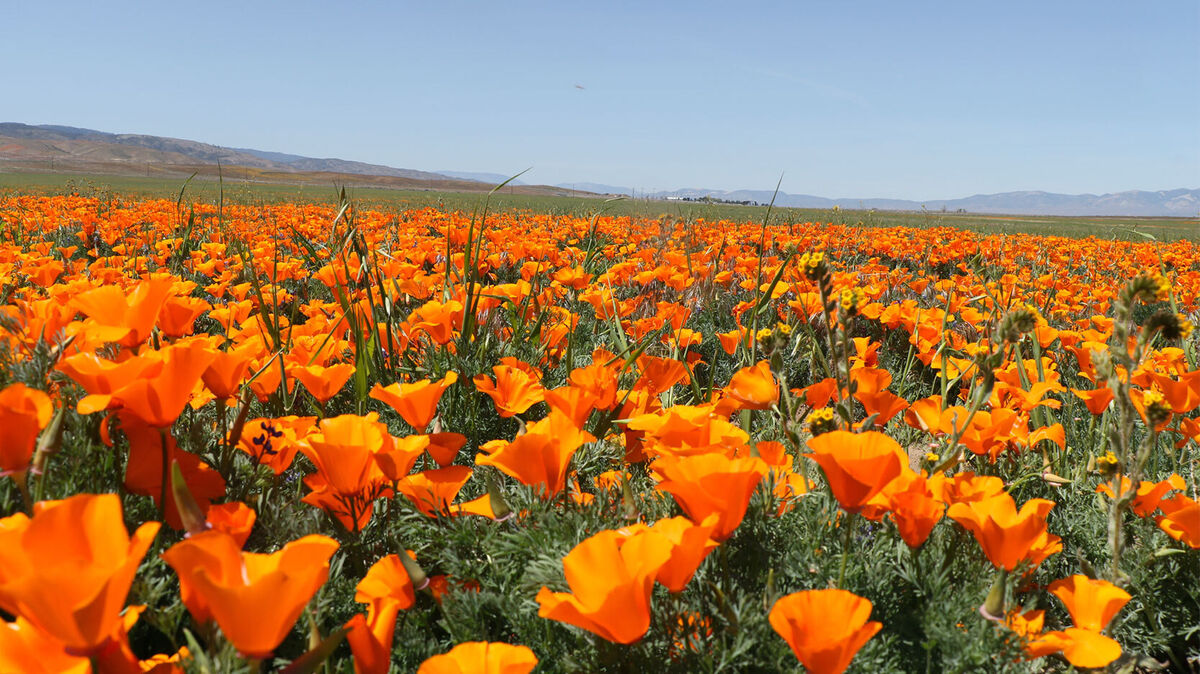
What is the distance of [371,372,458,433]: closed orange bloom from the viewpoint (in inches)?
52.1

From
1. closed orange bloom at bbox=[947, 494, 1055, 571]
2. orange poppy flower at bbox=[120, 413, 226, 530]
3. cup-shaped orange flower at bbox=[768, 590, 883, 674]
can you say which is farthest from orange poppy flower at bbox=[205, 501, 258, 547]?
closed orange bloom at bbox=[947, 494, 1055, 571]

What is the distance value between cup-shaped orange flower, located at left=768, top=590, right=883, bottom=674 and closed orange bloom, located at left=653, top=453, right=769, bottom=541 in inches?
5.9

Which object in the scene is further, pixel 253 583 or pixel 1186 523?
Result: pixel 1186 523

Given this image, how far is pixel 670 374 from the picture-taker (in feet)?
6.01

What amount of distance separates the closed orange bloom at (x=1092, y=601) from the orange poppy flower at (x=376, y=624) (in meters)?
1.03

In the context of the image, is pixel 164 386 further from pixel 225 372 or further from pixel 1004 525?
pixel 1004 525

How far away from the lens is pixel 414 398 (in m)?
1.34

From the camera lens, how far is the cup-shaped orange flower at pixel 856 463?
965 millimetres

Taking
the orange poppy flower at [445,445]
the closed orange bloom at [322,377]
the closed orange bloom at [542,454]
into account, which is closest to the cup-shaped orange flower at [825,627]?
the closed orange bloom at [542,454]

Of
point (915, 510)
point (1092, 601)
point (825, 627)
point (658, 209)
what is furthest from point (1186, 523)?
point (658, 209)

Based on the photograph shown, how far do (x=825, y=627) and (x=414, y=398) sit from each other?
2.79 ft

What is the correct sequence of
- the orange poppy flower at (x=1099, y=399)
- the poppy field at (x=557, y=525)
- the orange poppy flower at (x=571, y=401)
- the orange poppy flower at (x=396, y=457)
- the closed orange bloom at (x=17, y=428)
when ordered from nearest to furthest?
1. the poppy field at (x=557, y=525)
2. the closed orange bloom at (x=17, y=428)
3. the orange poppy flower at (x=396, y=457)
4. the orange poppy flower at (x=571, y=401)
5. the orange poppy flower at (x=1099, y=399)

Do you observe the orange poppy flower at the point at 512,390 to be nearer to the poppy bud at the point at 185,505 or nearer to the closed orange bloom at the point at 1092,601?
the poppy bud at the point at 185,505

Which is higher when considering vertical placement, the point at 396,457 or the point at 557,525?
the point at 396,457
